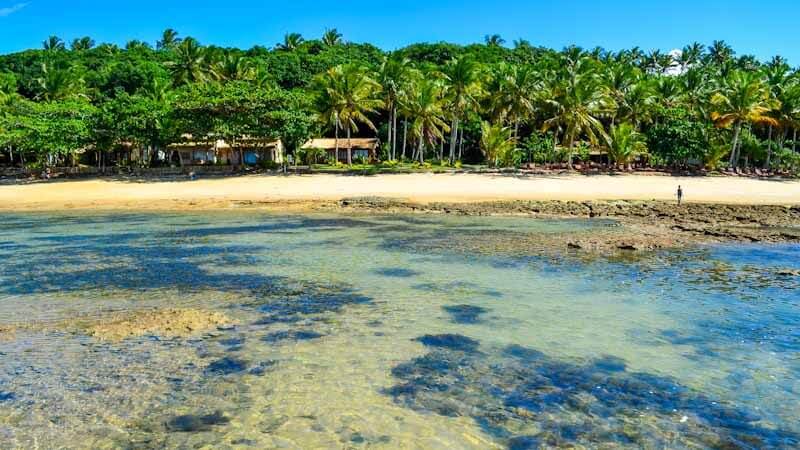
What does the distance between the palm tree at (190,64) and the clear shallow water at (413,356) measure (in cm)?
5241

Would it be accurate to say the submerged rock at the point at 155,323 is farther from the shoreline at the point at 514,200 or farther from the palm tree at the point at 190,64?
the palm tree at the point at 190,64

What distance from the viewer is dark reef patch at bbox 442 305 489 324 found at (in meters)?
11.3

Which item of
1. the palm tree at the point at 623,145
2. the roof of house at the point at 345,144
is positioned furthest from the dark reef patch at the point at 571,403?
the roof of house at the point at 345,144

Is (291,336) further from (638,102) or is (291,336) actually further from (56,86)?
(56,86)

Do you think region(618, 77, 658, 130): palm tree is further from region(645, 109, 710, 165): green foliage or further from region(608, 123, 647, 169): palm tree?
region(608, 123, 647, 169): palm tree

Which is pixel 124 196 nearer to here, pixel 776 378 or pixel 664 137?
pixel 776 378

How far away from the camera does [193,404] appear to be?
7.32 m

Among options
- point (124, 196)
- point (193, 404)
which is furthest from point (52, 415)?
point (124, 196)

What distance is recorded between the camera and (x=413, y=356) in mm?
9203

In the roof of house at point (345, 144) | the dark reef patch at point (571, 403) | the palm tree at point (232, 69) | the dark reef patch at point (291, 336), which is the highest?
the palm tree at point (232, 69)

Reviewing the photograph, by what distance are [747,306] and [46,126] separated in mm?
46150

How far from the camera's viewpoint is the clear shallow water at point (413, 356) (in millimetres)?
6777

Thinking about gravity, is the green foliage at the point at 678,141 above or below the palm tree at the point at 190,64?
below

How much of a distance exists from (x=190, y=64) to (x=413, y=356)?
2528 inches
